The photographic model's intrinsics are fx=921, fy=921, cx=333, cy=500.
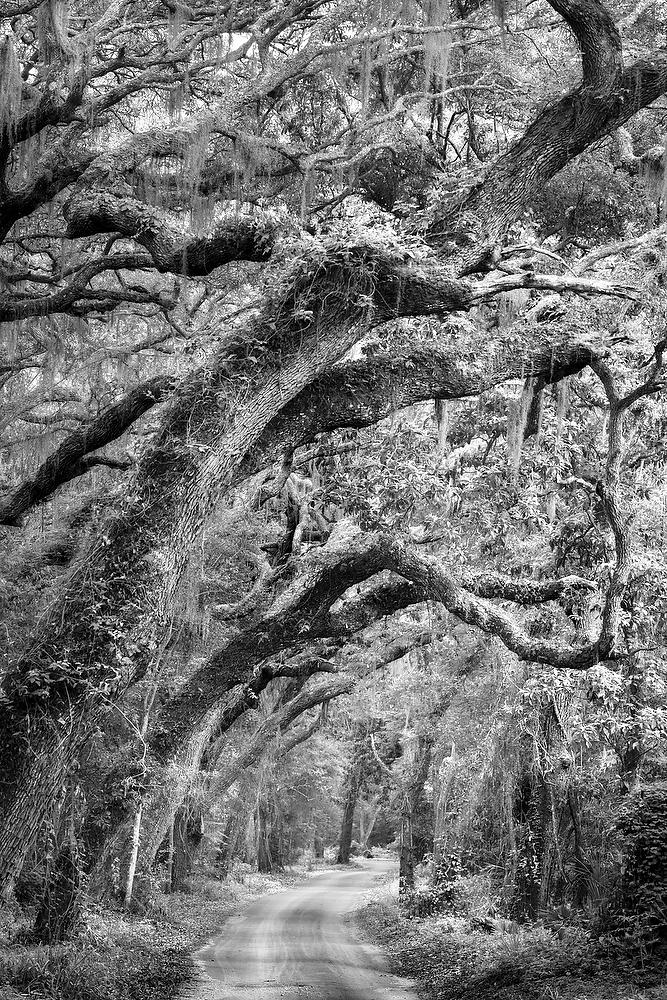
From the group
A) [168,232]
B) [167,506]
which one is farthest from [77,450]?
[167,506]

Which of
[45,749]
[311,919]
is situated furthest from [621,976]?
[311,919]

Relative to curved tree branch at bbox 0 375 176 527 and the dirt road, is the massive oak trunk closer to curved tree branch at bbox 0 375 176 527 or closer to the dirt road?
curved tree branch at bbox 0 375 176 527

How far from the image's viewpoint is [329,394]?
7.21 m

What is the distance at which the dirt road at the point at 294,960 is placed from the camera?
11023 mm

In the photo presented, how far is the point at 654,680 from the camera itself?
342 inches

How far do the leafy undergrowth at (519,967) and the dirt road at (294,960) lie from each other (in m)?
0.51

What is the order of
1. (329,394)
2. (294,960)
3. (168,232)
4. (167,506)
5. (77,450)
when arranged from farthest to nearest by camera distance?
(294,960), (77,450), (329,394), (168,232), (167,506)

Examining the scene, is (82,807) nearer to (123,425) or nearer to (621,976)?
(123,425)

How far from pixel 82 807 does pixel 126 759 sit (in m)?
3.05

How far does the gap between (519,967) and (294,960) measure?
14.8 ft

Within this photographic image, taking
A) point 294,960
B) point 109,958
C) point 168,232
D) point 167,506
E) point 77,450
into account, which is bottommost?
point 294,960

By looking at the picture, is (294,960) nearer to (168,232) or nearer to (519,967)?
(519,967)

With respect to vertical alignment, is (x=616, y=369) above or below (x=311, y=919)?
above

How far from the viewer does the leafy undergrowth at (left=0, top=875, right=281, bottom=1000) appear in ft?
29.1
